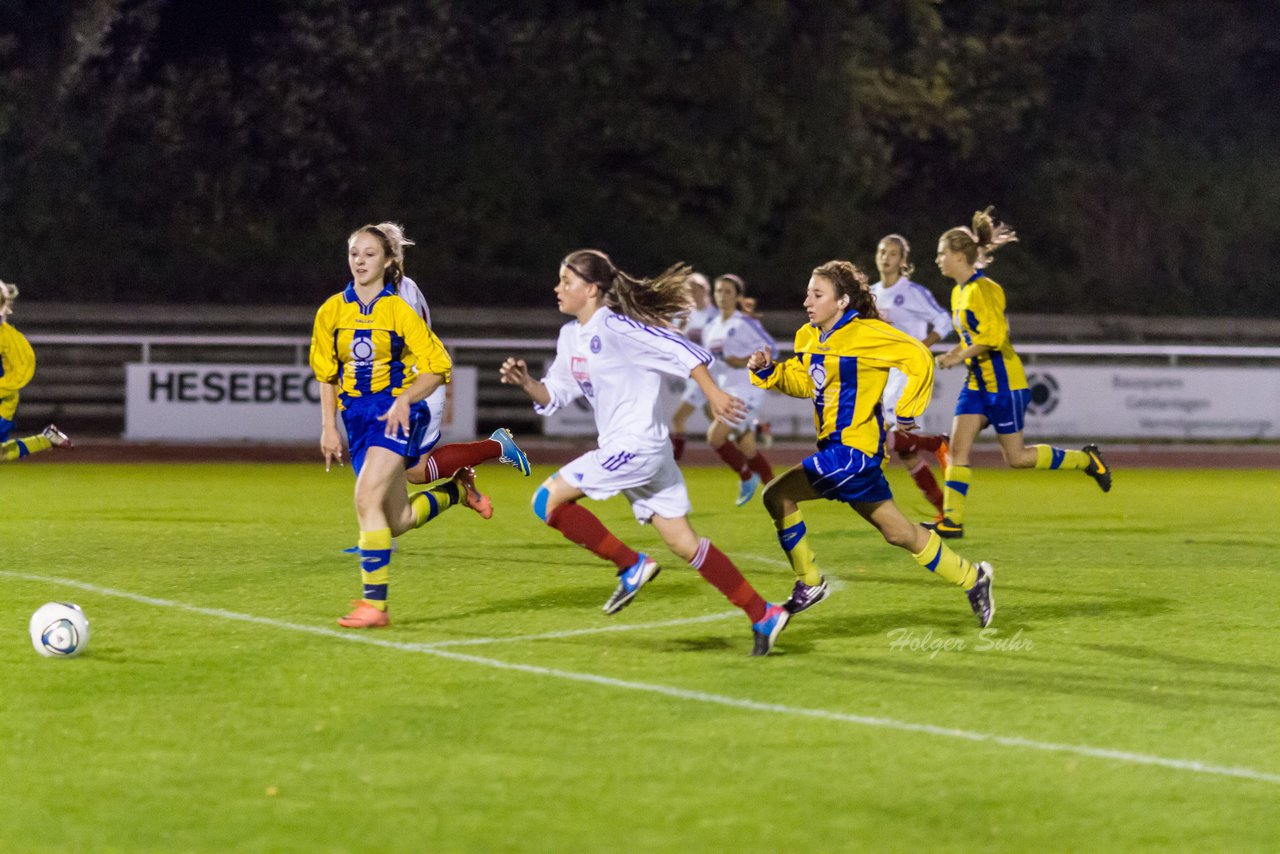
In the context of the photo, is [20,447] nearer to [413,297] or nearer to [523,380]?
[413,297]

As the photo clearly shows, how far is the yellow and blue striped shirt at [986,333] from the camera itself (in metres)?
10.7

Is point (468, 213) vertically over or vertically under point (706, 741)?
over

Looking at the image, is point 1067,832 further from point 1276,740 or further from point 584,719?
point 584,719

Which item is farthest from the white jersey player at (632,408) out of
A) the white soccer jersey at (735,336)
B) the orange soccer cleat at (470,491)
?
the white soccer jersey at (735,336)

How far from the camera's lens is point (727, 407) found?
663 cm

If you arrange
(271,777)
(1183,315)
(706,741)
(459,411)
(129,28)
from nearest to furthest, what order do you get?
(271,777) < (706,741) < (459,411) < (129,28) < (1183,315)

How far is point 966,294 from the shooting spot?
10.8 metres

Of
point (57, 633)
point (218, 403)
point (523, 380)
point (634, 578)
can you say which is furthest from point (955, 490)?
point (218, 403)

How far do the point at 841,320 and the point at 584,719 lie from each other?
2.59 m

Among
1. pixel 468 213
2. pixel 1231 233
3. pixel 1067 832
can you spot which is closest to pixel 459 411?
pixel 468 213

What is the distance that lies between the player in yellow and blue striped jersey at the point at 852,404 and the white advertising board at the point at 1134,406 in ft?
42.5

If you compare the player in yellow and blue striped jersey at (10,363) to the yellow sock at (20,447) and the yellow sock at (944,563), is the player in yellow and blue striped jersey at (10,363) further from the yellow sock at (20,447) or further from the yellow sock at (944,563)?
the yellow sock at (944,563)

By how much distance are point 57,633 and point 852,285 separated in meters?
3.70

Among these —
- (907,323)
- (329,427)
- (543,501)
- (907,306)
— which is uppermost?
(907,306)
